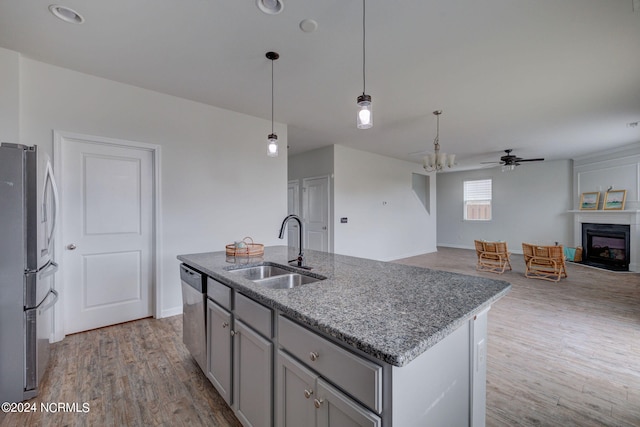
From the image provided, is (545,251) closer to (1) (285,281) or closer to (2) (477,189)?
(2) (477,189)

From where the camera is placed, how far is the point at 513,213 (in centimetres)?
819

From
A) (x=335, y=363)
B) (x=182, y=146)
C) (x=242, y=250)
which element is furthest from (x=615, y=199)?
(x=182, y=146)

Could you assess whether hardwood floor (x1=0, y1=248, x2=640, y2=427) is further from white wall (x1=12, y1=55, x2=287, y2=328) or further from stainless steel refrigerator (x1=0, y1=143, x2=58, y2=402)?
white wall (x1=12, y1=55, x2=287, y2=328)

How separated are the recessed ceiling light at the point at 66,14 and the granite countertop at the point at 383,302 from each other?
79.1 inches

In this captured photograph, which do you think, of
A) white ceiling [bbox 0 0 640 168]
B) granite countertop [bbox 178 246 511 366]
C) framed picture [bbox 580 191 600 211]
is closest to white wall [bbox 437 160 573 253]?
framed picture [bbox 580 191 600 211]

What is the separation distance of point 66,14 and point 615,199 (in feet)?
30.6

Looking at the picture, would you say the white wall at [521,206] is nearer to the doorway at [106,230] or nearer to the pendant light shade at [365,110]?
the pendant light shade at [365,110]

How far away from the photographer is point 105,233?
3020 mm

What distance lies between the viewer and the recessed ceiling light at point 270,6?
1875 mm

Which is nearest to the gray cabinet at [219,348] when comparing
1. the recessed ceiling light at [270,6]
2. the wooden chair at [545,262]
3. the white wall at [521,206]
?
the recessed ceiling light at [270,6]

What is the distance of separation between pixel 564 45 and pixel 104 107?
4349 mm

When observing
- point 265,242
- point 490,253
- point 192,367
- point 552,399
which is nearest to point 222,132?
point 265,242

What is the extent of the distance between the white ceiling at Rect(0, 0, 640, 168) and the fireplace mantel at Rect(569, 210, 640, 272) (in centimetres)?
299

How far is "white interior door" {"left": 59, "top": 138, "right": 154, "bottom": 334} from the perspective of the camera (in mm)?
2840
